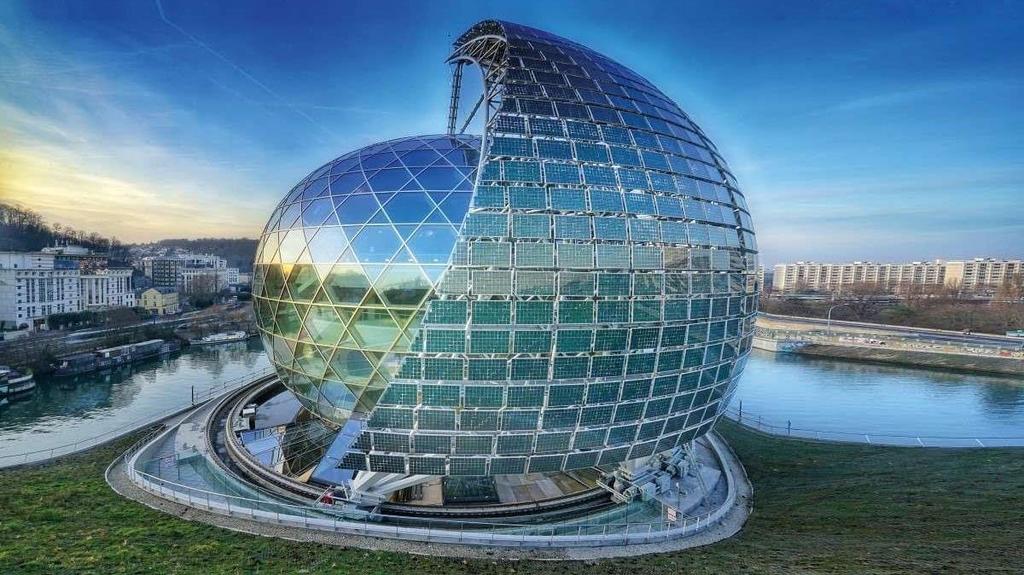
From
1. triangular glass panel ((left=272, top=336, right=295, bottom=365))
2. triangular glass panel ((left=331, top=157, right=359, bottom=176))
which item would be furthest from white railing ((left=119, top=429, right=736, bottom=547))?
triangular glass panel ((left=331, top=157, right=359, bottom=176))

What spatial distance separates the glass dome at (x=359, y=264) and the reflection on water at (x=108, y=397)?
24824 mm

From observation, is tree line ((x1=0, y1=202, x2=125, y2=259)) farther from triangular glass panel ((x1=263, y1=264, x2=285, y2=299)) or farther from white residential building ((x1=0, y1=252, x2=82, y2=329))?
triangular glass panel ((x1=263, y1=264, x2=285, y2=299))

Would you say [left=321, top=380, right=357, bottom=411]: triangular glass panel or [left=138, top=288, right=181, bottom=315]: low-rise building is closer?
[left=321, top=380, right=357, bottom=411]: triangular glass panel

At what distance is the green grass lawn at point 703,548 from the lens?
41.3 ft

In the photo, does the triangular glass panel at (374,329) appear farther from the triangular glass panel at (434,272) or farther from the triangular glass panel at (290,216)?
the triangular glass panel at (290,216)

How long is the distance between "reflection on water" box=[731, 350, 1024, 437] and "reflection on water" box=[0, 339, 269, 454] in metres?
51.2

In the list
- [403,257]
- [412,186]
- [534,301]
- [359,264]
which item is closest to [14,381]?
[359,264]

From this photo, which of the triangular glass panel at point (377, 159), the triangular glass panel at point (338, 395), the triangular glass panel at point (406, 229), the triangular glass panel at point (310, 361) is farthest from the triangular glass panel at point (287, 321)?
the triangular glass panel at point (377, 159)

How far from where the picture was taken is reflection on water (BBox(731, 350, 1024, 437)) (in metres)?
35.0

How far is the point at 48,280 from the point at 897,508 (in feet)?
355

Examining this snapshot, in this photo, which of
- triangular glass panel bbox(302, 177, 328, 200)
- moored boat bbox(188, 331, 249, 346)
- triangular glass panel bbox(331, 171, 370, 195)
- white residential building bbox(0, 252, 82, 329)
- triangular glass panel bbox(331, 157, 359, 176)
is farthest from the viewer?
white residential building bbox(0, 252, 82, 329)

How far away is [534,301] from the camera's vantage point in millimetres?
14500

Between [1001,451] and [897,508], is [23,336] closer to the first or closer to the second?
[897,508]

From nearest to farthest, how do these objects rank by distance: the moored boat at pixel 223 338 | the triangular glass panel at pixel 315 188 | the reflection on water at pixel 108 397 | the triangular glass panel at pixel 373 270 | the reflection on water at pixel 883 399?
the triangular glass panel at pixel 373 270 < the triangular glass panel at pixel 315 188 < the reflection on water at pixel 108 397 < the reflection on water at pixel 883 399 < the moored boat at pixel 223 338
